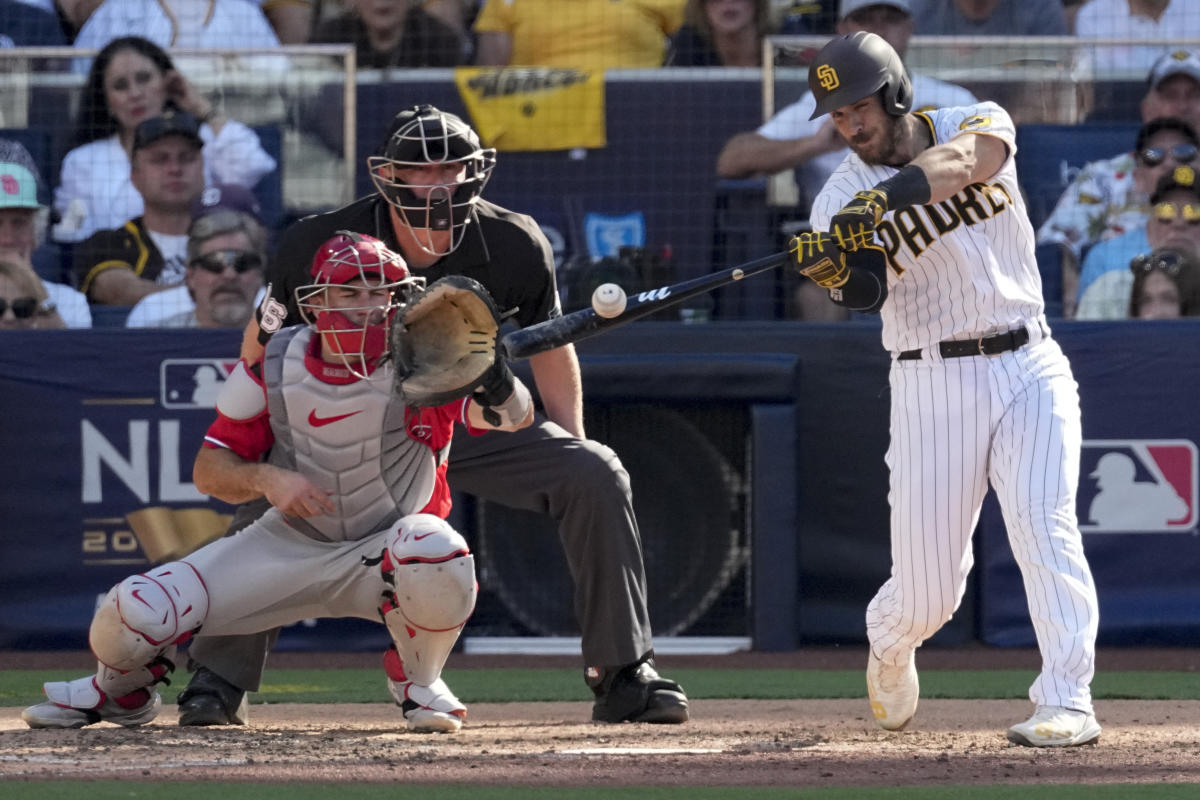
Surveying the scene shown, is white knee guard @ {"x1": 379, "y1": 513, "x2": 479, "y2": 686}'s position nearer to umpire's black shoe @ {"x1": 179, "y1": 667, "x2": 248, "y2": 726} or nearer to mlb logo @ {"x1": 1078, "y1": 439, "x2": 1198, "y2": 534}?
umpire's black shoe @ {"x1": 179, "y1": 667, "x2": 248, "y2": 726}

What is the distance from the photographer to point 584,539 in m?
4.35

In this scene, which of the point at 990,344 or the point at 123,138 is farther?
the point at 123,138

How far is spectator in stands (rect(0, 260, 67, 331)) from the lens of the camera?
6.63 m

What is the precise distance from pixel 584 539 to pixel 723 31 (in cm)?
348

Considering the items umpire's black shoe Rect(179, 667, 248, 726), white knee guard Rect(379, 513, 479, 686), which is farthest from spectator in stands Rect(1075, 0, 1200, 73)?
umpire's black shoe Rect(179, 667, 248, 726)

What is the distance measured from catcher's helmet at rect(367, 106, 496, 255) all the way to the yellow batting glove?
3.10 ft

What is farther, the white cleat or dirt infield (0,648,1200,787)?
the white cleat

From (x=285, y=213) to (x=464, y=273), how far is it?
2.73 m

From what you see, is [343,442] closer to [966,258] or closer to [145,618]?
[145,618]

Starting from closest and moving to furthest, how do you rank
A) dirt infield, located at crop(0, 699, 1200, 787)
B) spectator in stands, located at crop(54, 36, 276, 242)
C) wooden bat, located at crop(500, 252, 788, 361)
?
dirt infield, located at crop(0, 699, 1200, 787) → wooden bat, located at crop(500, 252, 788, 361) → spectator in stands, located at crop(54, 36, 276, 242)

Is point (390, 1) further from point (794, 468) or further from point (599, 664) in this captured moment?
point (599, 664)

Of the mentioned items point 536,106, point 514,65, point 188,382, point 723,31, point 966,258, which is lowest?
point 188,382

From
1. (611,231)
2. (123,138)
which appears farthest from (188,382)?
(611,231)

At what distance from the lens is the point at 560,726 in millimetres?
4320
